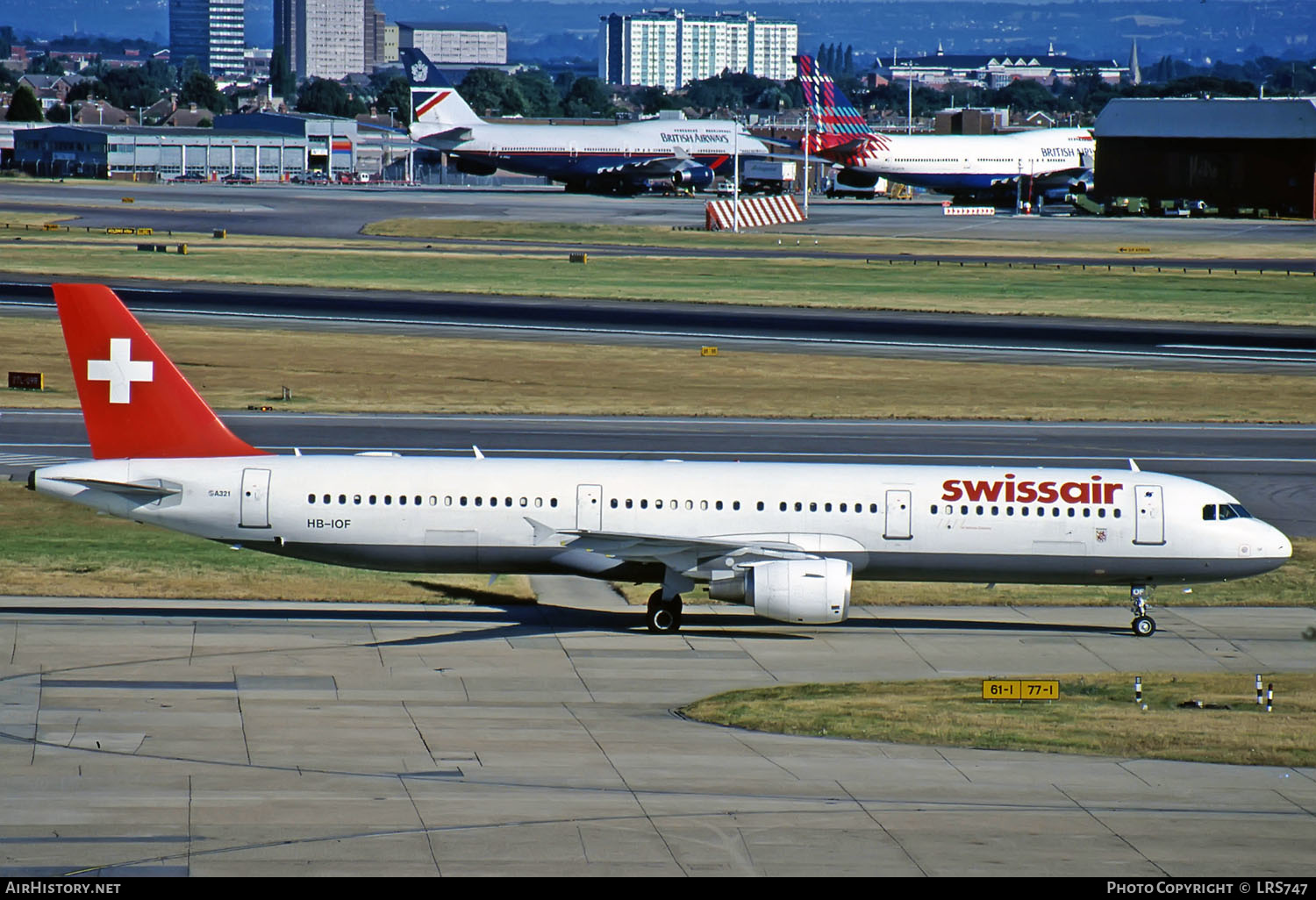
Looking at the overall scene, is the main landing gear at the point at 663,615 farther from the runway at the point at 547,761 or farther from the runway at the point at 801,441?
the runway at the point at 801,441

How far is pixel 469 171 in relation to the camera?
18988cm

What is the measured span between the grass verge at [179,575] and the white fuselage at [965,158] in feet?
479

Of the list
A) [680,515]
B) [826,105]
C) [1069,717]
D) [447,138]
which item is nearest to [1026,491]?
[680,515]

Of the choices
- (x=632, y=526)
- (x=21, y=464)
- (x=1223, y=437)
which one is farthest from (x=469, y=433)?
(x=1223, y=437)

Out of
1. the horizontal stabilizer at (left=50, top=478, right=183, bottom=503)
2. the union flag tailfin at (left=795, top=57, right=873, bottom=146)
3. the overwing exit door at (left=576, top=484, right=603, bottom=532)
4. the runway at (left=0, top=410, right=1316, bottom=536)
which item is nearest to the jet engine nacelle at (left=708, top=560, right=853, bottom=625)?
the overwing exit door at (left=576, top=484, right=603, bottom=532)

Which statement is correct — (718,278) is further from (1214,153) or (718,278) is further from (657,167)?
(1214,153)

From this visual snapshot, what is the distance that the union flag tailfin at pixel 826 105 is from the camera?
179500 millimetres

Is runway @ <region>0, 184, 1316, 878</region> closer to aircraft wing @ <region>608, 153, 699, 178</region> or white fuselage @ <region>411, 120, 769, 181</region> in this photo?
white fuselage @ <region>411, 120, 769, 181</region>

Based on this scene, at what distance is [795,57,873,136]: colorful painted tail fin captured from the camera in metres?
180

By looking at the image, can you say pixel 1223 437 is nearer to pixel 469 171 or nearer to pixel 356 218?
pixel 356 218

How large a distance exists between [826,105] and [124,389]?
150m

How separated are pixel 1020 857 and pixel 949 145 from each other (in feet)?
554

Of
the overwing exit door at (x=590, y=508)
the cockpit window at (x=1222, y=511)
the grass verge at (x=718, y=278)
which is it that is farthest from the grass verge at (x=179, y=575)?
the grass verge at (x=718, y=278)

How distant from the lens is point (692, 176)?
190 meters
